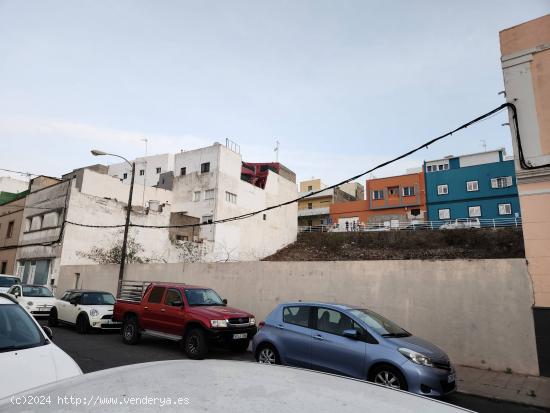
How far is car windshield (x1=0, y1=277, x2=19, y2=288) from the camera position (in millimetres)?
16017

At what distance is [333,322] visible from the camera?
23.8 ft

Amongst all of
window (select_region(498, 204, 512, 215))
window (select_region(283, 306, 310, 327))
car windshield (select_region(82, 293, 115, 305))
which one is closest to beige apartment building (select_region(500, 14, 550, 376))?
window (select_region(283, 306, 310, 327))

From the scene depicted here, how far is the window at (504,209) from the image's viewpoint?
3931 cm

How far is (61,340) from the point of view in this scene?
11.3 metres

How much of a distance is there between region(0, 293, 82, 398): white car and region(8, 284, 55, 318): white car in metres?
11.7

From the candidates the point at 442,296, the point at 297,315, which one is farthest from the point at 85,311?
the point at 442,296

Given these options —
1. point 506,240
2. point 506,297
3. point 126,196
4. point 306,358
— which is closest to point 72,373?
point 306,358

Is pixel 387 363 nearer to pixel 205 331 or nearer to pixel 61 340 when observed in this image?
pixel 205 331

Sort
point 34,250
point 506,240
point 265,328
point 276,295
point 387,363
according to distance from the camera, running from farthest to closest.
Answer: point 506,240
point 34,250
point 276,295
point 265,328
point 387,363

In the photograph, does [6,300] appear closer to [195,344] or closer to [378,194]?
[195,344]

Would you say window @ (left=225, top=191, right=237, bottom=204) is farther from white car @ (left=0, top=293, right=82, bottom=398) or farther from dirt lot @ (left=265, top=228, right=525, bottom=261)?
white car @ (left=0, top=293, right=82, bottom=398)

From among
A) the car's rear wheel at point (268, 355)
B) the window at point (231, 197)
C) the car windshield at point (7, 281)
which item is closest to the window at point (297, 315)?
the car's rear wheel at point (268, 355)

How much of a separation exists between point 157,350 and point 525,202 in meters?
10.8

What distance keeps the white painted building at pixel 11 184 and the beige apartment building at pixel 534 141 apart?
59.0 metres
